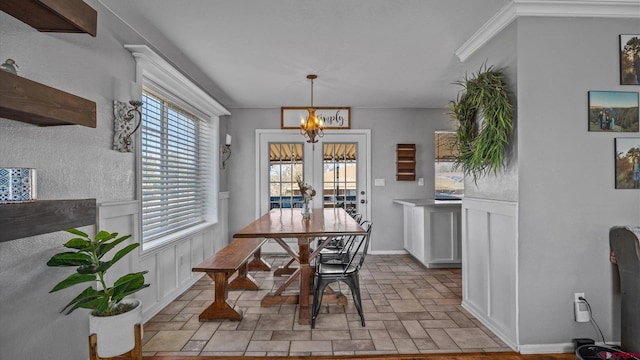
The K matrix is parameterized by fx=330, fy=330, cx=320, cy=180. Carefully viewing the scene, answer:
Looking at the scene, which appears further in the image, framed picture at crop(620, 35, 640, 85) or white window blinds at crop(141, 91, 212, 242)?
white window blinds at crop(141, 91, 212, 242)

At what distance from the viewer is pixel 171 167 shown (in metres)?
3.46

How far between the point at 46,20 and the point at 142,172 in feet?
5.00

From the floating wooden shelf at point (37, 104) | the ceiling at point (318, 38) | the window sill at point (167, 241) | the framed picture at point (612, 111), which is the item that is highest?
the ceiling at point (318, 38)

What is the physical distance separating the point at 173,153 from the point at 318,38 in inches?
78.4

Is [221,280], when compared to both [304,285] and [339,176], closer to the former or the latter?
[304,285]

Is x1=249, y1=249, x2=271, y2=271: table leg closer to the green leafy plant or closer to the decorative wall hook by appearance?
the decorative wall hook

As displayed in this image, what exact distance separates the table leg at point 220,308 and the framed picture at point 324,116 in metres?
2.89

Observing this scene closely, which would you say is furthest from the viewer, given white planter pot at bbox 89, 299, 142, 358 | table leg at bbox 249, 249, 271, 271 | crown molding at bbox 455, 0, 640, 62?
table leg at bbox 249, 249, 271, 271

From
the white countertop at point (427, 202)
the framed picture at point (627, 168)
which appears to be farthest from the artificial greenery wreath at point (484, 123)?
the white countertop at point (427, 202)

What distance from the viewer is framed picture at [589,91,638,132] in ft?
7.20

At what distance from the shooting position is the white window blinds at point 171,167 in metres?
3.01

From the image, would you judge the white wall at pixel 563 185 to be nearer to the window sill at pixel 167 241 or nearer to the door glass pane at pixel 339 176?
the window sill at pixel 167 241

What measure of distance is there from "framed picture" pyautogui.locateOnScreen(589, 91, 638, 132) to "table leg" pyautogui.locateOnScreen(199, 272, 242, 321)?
2.93 meters

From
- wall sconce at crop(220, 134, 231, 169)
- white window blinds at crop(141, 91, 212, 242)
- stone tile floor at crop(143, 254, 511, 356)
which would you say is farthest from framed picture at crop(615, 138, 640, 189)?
wall sconce at crop(220, 134, 231, 169)
